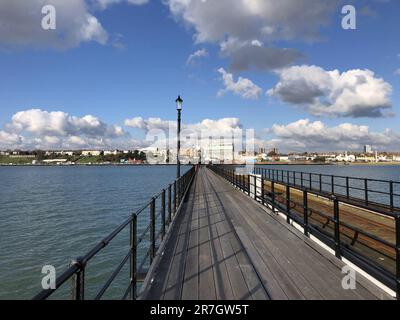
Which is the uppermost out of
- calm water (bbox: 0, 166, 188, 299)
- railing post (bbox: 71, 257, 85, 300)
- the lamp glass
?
the lamp glass

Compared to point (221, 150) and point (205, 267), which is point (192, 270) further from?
point (221, 150)

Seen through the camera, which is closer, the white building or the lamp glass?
the lamp glass

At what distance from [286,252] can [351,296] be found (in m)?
2.14

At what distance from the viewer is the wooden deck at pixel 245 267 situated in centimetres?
439

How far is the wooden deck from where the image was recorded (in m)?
4.39

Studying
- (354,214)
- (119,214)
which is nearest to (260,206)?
(354,214)

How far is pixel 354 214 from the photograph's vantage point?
38.8 ft

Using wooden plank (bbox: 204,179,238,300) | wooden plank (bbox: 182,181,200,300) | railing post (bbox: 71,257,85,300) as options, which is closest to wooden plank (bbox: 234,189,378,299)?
wooden plank (bbox: 204,179,238,300)

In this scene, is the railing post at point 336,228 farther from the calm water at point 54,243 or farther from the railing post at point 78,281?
the calm water at point 54,243

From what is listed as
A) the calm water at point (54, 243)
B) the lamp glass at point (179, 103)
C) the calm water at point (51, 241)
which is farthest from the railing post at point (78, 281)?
the lamp glass at point (179, 103)

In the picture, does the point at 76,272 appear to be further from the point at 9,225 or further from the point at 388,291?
the point at 9,225
